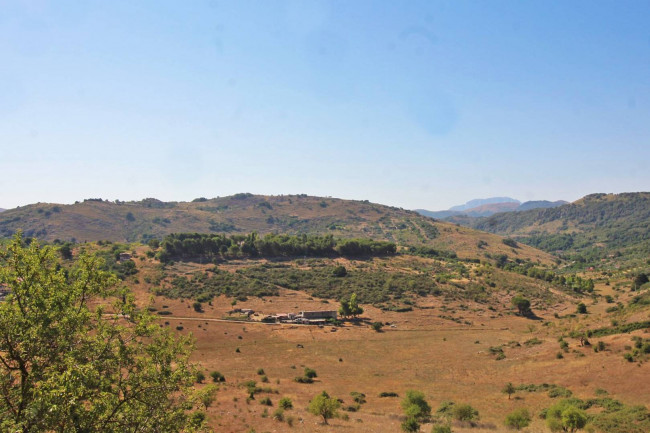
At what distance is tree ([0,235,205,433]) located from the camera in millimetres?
11492

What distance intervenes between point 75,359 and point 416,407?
85.2 feet

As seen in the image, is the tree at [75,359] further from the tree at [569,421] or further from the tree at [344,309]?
the tree at [344,309]

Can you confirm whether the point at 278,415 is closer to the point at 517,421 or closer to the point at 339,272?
the point at 517,421

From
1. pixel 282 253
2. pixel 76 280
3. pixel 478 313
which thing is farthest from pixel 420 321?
pixel 76 280

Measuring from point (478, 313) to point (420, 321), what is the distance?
16.4 m

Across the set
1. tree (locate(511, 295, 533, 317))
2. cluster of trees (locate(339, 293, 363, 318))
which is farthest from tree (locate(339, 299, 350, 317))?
tree (locate(511, 295, 533, 317))

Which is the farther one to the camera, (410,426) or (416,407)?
(416,407)

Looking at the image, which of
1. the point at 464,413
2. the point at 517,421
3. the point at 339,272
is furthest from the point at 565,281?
the point at 464,413

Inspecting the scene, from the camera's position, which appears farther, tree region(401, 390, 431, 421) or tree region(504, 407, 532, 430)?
tree region(401, 390, 431, 421)

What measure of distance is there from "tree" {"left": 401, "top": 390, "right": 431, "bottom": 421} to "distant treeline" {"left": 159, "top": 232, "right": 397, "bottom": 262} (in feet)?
331

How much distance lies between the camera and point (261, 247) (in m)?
131

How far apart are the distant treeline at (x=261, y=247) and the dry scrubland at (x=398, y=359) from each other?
28.5m

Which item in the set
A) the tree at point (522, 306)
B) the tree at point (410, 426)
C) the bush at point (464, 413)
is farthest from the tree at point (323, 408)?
the tree at point (522, 306)

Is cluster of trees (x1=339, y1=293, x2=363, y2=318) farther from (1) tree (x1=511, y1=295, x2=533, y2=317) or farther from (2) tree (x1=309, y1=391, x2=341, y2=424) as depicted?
(2) tree (x1=309, y1=391, x2=341, y2=424)
